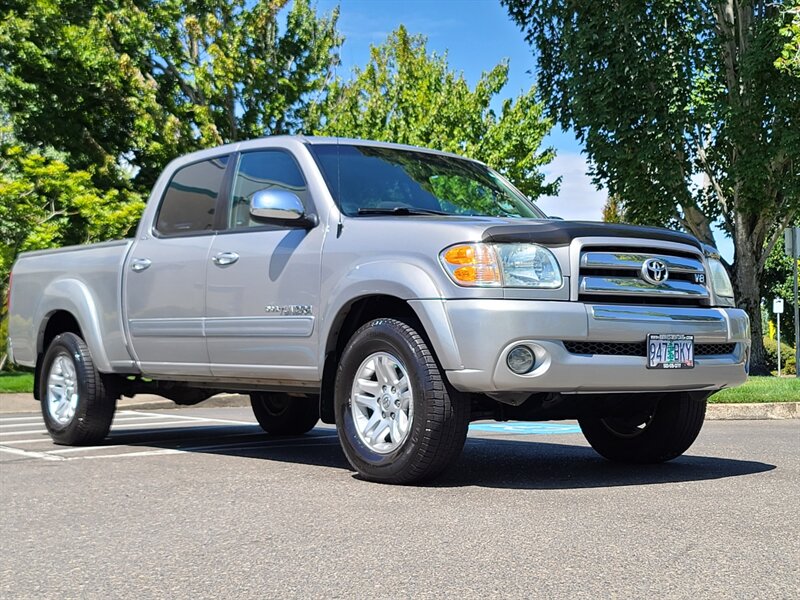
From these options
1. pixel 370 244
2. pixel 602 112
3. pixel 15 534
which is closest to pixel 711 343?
pixel 370 244

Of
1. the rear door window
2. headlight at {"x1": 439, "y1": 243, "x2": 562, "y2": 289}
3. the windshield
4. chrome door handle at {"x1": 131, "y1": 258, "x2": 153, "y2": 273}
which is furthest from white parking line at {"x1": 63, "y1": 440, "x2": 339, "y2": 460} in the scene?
headlight at {"x1": 439, "y1": 243, "x2": 562, "y2": 289}

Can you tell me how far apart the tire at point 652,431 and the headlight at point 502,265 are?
1.39 m

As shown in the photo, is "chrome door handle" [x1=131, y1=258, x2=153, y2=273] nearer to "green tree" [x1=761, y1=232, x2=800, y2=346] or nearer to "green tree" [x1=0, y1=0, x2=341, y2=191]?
"green tree" [x1=0, y1=0, x2=341, y2=191]

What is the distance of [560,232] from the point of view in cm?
561

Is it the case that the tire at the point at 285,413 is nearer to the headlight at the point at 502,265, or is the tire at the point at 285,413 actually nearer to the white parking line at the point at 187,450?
the white parking line at the point at 187,450

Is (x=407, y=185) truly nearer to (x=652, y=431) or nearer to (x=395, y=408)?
(x=395, y=408)

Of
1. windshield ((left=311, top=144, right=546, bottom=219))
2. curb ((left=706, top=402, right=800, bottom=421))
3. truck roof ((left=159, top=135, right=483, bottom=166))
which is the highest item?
truck roof ((left=159, top=135, right=483, bottom=166))

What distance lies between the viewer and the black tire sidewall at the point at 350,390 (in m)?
5.56

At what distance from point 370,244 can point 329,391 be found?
0.93 meters

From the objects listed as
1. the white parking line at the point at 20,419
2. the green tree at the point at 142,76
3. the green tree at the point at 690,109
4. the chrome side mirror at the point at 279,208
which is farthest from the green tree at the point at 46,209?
the chrome side mirror at the point at 279,208

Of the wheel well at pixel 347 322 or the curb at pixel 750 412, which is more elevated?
the wheel well at pixel 347 322

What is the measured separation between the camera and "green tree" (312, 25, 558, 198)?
2559cm

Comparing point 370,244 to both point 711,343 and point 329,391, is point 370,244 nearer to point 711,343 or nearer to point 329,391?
point 329,391

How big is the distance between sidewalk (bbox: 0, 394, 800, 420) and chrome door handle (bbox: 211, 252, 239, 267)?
270 inches
